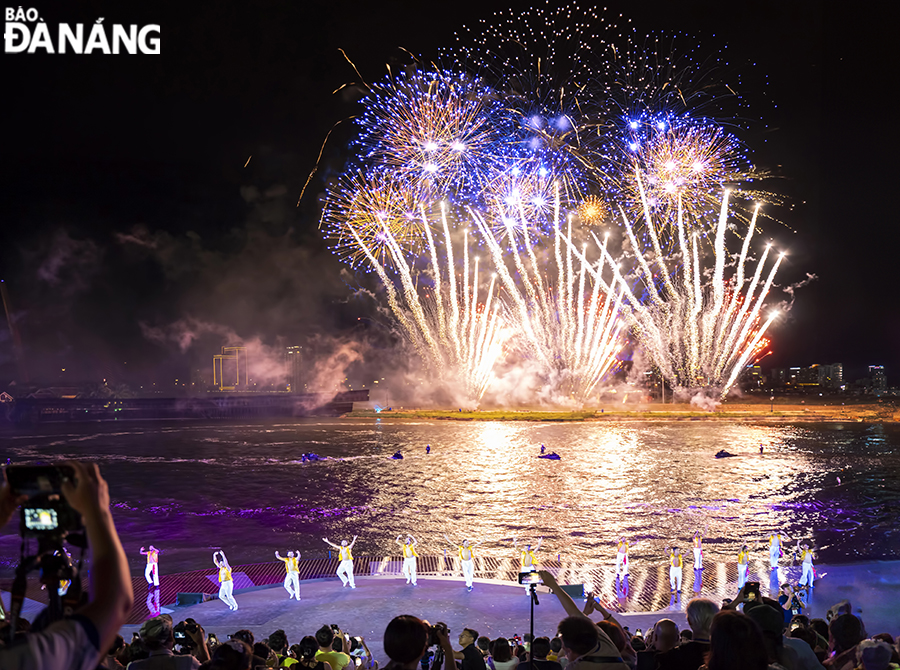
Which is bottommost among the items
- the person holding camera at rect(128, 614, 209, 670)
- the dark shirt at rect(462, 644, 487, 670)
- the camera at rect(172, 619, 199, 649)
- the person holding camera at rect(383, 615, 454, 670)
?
the dark shirt at rect(462, 644, 487, 670)

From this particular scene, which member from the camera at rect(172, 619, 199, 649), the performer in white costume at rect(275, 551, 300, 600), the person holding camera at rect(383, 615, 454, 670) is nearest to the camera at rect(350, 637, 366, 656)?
the camera at rect(172, 619, 199, 649)

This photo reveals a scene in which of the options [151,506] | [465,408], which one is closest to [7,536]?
[151,506]

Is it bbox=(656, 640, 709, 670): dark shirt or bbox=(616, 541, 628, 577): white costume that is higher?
bbox=(656, 640, 709, 670): dark shirt

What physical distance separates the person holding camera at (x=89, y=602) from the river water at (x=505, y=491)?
18.9 metres

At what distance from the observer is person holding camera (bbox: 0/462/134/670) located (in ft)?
6.59

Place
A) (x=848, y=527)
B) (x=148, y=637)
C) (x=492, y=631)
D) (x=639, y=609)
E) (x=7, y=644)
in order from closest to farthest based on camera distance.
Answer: (x=7, y=644) < (x=148, y=637) < (x=492, y=631) < (x=639, y=609) < (x=848, y=527)

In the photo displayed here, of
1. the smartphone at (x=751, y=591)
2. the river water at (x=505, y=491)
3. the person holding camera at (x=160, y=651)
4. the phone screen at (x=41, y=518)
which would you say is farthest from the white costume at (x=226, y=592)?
the phone screen at (x=41, y=518)

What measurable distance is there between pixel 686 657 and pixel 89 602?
3728 millimetres

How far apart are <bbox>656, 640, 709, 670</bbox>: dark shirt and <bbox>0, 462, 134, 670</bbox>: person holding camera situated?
140 inches

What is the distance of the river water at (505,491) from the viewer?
2244 cm

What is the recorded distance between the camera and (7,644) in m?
2.04

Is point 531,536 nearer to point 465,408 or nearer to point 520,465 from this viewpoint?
point 520,465

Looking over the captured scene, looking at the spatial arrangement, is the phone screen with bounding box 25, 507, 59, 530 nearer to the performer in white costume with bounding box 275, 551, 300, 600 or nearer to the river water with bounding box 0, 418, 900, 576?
the performer in white costume with bounding box 275, 551, 300, 600

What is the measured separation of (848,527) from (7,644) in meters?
27.9
